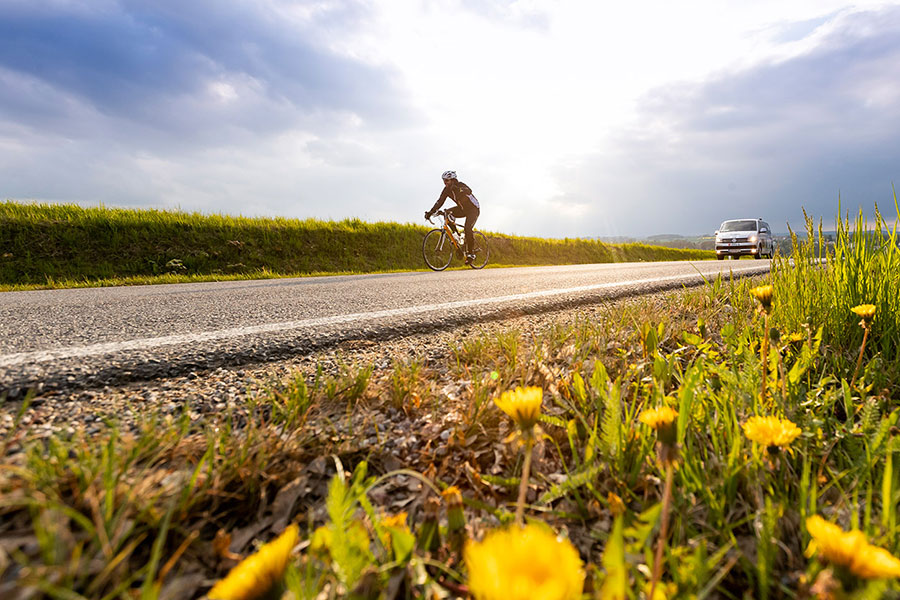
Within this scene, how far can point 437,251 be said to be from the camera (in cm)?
1098

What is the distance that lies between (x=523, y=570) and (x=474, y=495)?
68 cm

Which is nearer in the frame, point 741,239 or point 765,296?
point 765,296

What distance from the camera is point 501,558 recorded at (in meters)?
0.49

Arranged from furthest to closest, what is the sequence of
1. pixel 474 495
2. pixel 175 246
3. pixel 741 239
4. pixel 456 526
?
pixel 741 239, pixel 175 246, pixel 474 495, pixel 456 526

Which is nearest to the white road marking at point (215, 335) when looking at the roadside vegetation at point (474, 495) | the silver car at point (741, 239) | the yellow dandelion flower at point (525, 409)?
the roadside vegetation at point (474, 495)

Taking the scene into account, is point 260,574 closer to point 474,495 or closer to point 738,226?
point 474,495

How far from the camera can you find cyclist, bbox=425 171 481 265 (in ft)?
34.7

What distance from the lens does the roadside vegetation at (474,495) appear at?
0.70 meters

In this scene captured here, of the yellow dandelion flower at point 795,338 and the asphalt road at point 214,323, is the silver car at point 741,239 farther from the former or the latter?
the yellow dandelion flower at point 795,338

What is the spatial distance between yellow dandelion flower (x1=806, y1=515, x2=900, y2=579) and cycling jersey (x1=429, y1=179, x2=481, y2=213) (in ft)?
34.0

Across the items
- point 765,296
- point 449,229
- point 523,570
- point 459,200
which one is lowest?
point 523,570

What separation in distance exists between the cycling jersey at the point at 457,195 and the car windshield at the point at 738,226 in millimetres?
15006

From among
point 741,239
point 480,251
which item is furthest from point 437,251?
point 741,239

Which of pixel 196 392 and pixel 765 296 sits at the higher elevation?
pixel 765 296
